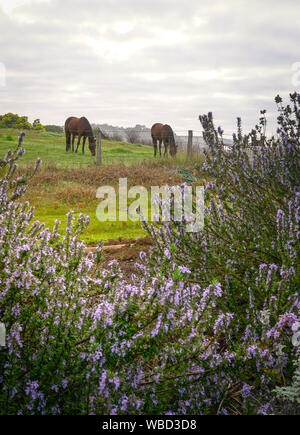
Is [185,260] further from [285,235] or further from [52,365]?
[52,365]

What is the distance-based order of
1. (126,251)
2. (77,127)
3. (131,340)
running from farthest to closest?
(77,127) → (126,251) → (131,340)

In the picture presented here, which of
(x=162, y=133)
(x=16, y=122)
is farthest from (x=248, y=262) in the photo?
(x=16, y=122)

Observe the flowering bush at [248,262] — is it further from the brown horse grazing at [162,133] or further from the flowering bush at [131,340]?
the brown horse grazing at [162,133]

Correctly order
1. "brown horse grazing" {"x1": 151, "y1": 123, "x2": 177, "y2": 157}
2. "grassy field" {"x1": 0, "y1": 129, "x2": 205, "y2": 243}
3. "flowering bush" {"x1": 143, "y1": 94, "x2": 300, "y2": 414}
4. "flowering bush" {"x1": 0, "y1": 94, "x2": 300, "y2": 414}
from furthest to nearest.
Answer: "brown horse grazing" {"x1": 151, "y1": 123, "x2": 177, "y2": 157} < "grassy field" {"x1": 0, "y1": 129, "x2": 205, "y2": 243} < "flowering bush" {"x1": 143, "y1": 94, "x2": 300, "y2": 414} < "flowering bush" {"x1": 0, "y1": 94, "x2": 300, "y2": 414}

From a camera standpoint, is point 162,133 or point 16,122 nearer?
point 162,133

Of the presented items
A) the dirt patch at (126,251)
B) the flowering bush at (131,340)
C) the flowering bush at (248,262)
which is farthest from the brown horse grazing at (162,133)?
the flowering bush at (131,340)

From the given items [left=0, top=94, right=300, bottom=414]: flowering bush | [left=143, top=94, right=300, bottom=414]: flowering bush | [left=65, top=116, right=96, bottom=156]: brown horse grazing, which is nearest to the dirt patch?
[left=143, top=94, right=300, bottom=414]: flowering bush

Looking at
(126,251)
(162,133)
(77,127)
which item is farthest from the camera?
(77,127)

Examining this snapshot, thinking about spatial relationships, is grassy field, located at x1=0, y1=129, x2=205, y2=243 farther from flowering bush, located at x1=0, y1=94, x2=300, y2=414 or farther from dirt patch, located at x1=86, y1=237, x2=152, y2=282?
flowering bush, located at x1=0, y1=94, x2=300, y2=414

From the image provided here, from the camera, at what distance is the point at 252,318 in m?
2.98

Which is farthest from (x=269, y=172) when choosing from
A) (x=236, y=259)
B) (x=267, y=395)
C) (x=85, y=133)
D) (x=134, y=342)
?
(x=85, y=133)

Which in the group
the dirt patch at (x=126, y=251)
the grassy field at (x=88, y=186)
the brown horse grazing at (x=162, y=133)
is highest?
the brown horse grazing at (x=162, y=133)

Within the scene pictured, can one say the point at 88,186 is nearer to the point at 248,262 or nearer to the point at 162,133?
the point at 248,262

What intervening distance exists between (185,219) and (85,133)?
67.4 feet
